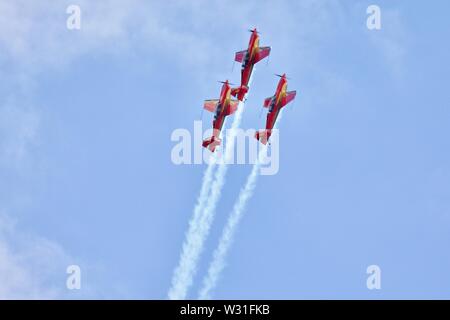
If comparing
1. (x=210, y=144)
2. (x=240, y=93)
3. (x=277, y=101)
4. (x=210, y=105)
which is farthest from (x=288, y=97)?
(x=210, y=144)

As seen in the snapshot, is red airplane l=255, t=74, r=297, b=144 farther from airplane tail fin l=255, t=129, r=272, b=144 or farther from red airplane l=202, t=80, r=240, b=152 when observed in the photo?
red airplane l=202, t=80, r=240, b=152

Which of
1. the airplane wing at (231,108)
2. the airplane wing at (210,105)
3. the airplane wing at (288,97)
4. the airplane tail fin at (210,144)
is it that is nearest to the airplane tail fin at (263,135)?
the airplane wing at (231,108)

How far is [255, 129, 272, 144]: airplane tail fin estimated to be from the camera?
178 metres

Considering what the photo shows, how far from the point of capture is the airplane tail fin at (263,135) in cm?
17800

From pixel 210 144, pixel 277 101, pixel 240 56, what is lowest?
pixel 210 144

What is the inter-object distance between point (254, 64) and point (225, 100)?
798 centimetres

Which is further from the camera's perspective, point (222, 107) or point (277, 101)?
point (277, 101)

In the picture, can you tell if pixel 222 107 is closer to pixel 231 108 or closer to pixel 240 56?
pixel 231 108

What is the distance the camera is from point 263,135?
178 meters

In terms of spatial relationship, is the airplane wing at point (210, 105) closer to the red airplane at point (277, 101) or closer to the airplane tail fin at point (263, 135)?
the airplane tail fin at point (263, 135)
